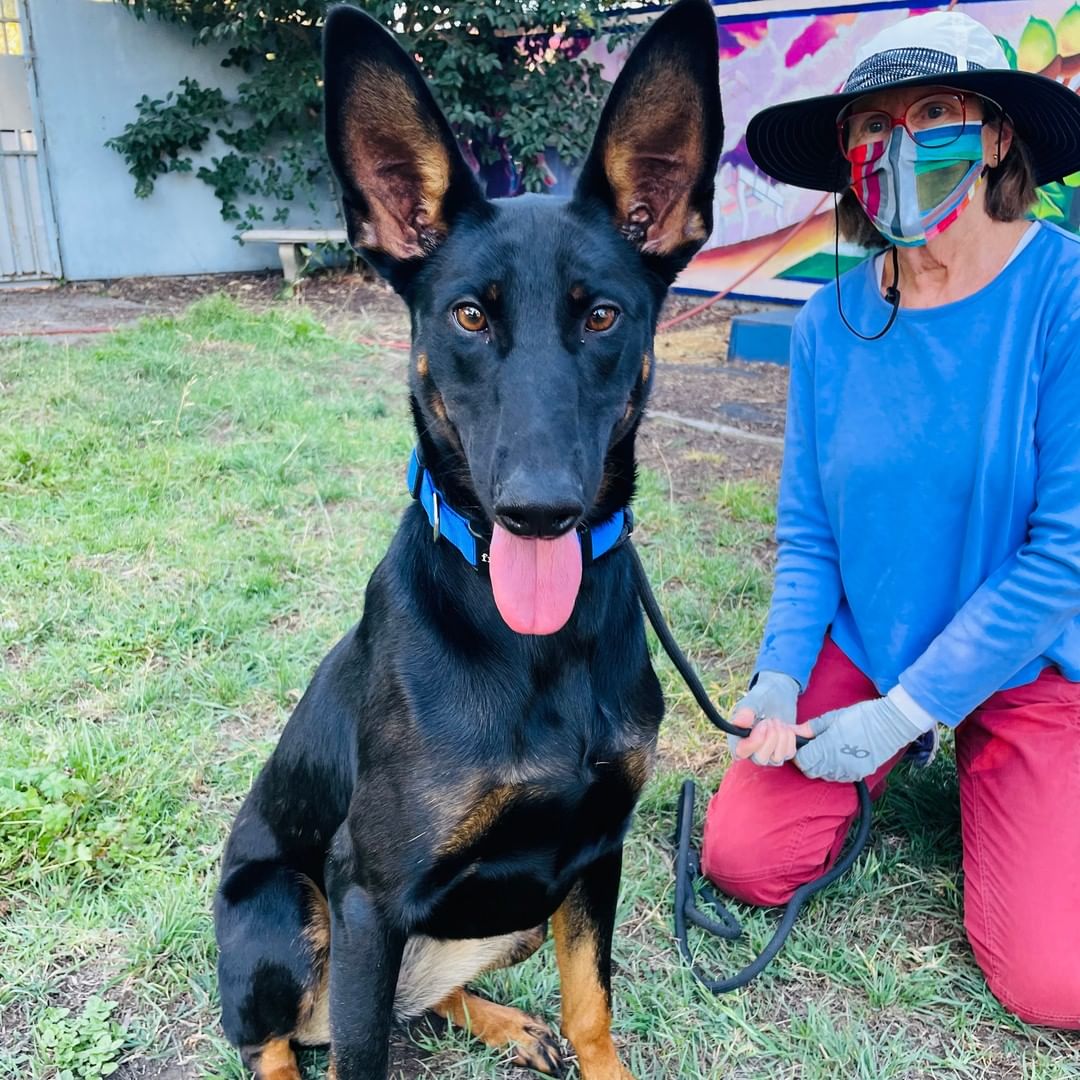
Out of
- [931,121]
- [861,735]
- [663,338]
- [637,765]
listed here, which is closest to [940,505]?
[861,735]

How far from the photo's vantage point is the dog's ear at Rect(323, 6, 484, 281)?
1676mm

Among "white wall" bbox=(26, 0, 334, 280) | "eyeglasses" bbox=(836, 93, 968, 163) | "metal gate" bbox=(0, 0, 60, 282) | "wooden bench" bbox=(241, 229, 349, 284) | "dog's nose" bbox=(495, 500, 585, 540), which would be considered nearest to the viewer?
"dog's nose" bbox=(495, 500, 585, 540)

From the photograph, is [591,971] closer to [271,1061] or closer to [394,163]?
[271,1061]

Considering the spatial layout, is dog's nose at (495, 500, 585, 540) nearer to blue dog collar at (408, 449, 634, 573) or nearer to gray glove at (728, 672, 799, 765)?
blue dog collar at (408, 449, 634, 573)

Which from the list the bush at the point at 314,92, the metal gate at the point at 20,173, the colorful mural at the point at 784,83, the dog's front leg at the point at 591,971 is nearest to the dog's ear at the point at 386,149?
the dog's front leg at the point at 591,971

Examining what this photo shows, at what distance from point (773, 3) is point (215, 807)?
1029cm

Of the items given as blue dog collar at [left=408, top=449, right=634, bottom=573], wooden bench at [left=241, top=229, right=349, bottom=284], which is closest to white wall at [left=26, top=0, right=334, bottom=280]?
wooden bench at [left=241, top=229, right=349, bottom=284]

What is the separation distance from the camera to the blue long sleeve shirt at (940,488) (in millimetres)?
2199

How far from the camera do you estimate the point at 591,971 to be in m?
2.01

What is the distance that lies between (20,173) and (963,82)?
11.6m

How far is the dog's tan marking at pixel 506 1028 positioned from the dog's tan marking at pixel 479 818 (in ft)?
2.05

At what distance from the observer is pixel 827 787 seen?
2.63m

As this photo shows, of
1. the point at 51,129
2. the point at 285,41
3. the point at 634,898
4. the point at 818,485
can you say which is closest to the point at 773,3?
the point at 285,41

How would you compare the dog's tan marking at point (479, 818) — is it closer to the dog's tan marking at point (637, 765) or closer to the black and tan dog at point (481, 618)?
the black and tan dog at point (481, 618)
